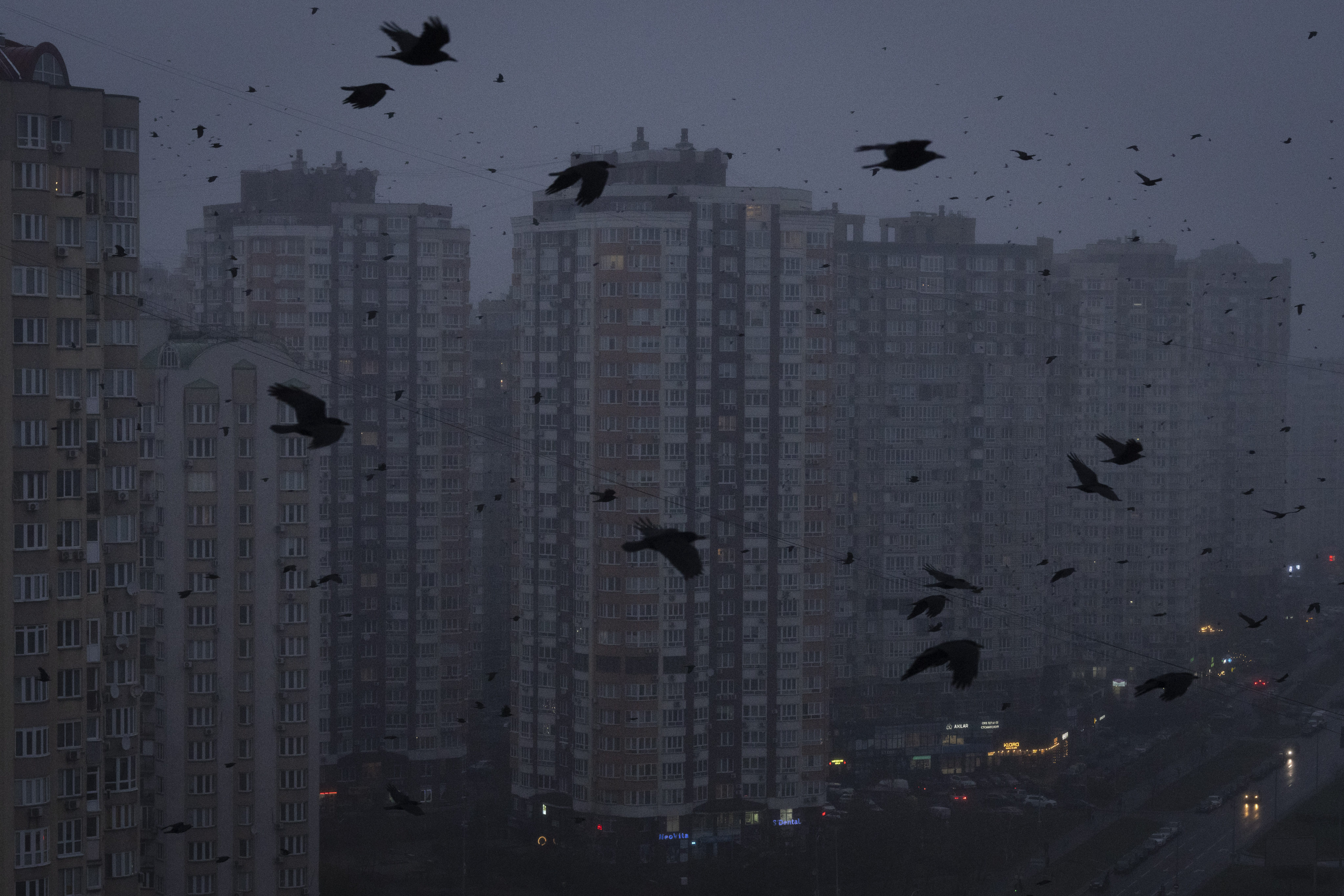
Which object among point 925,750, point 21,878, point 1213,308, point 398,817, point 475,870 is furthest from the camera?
point 1213,308

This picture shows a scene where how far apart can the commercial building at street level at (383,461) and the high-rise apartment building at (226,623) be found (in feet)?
65.1

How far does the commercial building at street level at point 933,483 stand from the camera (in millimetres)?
65000

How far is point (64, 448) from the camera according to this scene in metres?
26.1

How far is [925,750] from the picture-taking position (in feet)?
210

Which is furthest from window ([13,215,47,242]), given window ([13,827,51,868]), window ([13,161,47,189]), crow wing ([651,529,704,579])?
crow wing ([651,529,704,579])

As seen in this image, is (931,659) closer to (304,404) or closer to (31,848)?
(304,404)

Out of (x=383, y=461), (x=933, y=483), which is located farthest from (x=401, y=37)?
(x=933, y=483)

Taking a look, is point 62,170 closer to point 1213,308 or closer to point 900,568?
point 900,568

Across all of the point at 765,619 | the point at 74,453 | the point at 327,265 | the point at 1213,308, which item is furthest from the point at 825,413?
the point at 1213,308

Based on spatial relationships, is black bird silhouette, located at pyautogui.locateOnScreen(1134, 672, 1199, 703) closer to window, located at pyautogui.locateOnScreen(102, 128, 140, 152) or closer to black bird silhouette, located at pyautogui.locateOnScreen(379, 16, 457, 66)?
black bird silhouette, located at pyautogui.locateOnScreen(379, 16, 457, 66)

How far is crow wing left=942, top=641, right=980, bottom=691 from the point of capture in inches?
445

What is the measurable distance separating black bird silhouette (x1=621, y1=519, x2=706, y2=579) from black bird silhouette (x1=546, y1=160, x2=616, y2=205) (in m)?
2.56

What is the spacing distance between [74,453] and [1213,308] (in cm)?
8268

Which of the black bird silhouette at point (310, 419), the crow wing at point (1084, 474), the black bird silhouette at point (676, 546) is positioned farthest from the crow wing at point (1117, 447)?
the black bird silhouette at point (310, 419)
